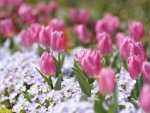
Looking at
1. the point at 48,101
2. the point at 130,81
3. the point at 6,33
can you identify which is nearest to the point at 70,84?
the point at 48,101

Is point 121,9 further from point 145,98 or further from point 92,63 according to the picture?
point 145,98

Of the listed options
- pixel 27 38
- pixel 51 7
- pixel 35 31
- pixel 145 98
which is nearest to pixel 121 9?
pixel 51 7

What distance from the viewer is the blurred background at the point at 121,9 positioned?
7.54 m

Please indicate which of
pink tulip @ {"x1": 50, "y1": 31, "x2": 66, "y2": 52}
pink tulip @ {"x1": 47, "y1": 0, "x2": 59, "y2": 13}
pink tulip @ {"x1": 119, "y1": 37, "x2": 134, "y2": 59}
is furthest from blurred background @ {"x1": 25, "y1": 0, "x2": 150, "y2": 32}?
pink tulip @ {"x1": 50, "y1": 31, "x2": 66, "y2": 52}

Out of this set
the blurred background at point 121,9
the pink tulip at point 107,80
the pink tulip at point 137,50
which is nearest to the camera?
the pink tulip at point 107,80

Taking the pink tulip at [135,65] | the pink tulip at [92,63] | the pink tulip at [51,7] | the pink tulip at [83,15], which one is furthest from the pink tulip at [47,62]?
the pink tulip at [51,7]

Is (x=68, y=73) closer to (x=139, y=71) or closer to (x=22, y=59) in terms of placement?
(x=22, y=59)

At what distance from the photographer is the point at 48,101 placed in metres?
2.77

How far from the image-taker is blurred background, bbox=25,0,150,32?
7.54m

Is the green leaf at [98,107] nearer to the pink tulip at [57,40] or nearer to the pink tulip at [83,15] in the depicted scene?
the pink tulip at [57,40]

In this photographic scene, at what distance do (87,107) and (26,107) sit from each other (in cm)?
74

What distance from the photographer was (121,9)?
8250mm

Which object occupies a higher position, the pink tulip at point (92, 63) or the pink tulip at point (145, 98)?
the pink tulip at point (92, 63)

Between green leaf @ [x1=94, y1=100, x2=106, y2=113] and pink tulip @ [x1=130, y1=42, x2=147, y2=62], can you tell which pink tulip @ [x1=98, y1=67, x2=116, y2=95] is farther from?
pink tulip @ [x1=130, y1=42, x2=147, y2=62]
